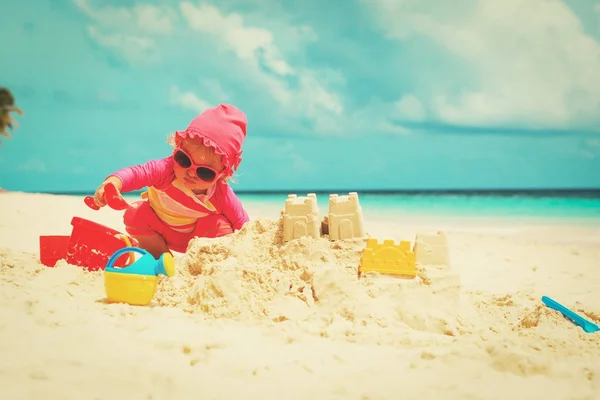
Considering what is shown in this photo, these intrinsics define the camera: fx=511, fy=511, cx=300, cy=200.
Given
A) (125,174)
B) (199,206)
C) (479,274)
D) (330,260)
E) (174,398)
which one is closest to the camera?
(174,398)

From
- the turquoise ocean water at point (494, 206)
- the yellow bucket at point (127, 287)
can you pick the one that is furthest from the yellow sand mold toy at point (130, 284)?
the turquoise ocean water at point (494, 206)

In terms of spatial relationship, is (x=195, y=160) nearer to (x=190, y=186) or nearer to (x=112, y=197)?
(x=190, y=186)

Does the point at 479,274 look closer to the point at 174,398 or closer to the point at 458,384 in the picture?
the point at 458,384

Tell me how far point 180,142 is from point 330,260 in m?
1.11

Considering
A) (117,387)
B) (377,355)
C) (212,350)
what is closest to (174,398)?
(117,387)

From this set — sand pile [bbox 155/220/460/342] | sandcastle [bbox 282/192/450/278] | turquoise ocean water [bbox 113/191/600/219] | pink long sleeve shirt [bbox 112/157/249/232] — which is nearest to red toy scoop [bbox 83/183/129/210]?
pink long sleeve shirt [bbox 112/157/249/232]

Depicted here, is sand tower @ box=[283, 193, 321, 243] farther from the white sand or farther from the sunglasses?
the sunglasses

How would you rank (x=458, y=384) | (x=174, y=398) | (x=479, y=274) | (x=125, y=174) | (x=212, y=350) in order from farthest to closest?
(x=479, y=274) → (x=125, y=174) → (x=212, y=350) → (x=458, y=384) → (x=174, y=398)

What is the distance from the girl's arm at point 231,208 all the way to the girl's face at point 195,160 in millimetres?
193

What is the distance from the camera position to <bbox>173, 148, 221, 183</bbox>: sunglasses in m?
2.76

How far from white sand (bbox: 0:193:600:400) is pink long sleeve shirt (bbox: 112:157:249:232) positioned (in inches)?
20.3

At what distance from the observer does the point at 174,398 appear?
1.29 metres

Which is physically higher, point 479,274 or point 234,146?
point 234,146

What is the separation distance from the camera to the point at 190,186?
2.95 meters
